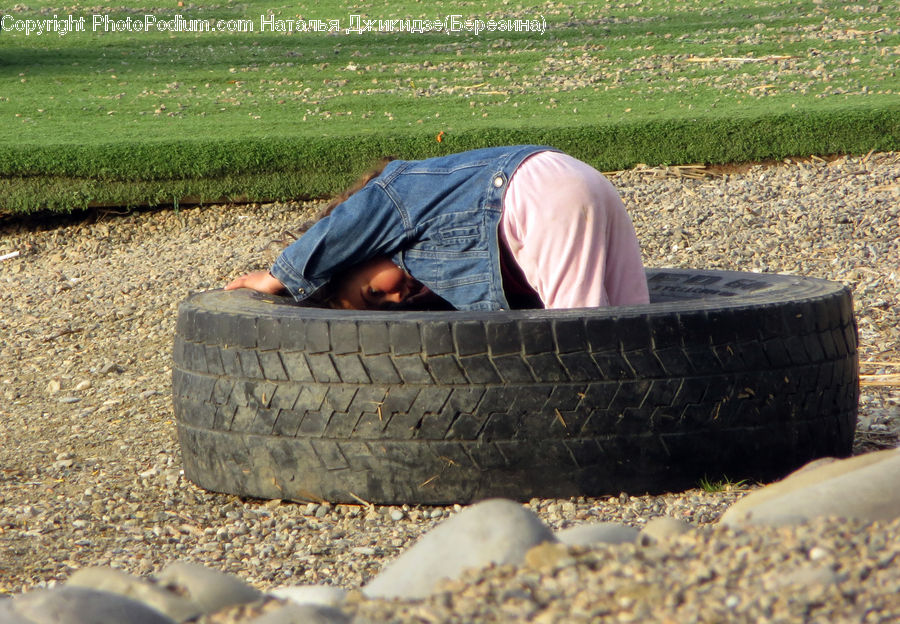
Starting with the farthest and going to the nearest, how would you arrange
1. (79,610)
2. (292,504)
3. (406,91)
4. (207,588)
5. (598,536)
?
1. (406,91)
2. (292,504)
3. (598,536)
4. (207,588)
5. (79,610)

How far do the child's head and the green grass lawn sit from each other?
2.91m

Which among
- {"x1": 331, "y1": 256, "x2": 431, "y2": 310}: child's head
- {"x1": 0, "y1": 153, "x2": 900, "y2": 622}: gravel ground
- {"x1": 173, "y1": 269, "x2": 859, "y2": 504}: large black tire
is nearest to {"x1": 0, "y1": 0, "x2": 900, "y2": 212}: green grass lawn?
{"x1": 0, "y1": 153, "x2": 900, "y2": 622}: gravel ground

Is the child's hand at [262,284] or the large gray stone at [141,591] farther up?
the large gray stone at [141,591]

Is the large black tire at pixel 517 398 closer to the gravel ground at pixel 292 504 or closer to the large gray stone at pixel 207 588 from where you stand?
the gravel ground at pixel 292 504

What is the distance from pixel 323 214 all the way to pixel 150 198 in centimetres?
307

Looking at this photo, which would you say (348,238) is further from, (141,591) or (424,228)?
(141,591)

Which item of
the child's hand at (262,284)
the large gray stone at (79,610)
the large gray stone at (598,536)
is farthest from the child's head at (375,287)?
the large gray stone at (79,610)

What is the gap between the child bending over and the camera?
2.54 m

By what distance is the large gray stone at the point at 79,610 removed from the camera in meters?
1.21

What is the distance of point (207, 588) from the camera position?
1325 mm

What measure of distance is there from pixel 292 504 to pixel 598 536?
1126mm

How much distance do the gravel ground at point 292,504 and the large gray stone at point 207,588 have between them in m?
0.18

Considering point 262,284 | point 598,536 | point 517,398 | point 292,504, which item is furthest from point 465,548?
point 262,284

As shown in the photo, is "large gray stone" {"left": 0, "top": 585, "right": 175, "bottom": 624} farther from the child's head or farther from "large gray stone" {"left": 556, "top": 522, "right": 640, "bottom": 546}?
the child's head
